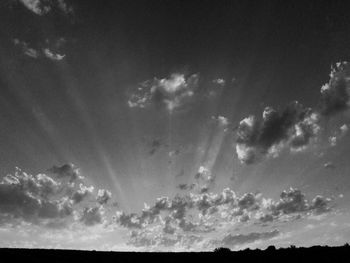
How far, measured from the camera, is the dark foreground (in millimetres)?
14719

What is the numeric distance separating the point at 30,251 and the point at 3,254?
1.48 m

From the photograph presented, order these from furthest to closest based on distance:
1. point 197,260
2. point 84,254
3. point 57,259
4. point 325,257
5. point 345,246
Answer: point 345,246 < point 325,257 < point 197,260 < point 84,254 < point 57,259

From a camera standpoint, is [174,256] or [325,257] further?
[325,257]

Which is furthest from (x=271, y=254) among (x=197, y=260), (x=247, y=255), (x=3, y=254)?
(x=3, y=254)

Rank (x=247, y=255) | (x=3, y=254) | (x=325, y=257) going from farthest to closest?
(x=325, y=257) → (x=247, y=255) → (x=3, y=254)

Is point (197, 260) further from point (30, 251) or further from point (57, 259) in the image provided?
point (30, 251)

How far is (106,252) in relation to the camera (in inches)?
688

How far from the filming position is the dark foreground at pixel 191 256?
14719 millimetres

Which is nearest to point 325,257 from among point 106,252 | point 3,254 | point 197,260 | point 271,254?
point 271,254

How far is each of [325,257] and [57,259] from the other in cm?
1571

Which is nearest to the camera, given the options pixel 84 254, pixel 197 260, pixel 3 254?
pixel 3 254

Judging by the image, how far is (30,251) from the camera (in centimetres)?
1540

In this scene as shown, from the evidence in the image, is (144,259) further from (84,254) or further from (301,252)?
(301,252)

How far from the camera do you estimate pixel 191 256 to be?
18.6m
